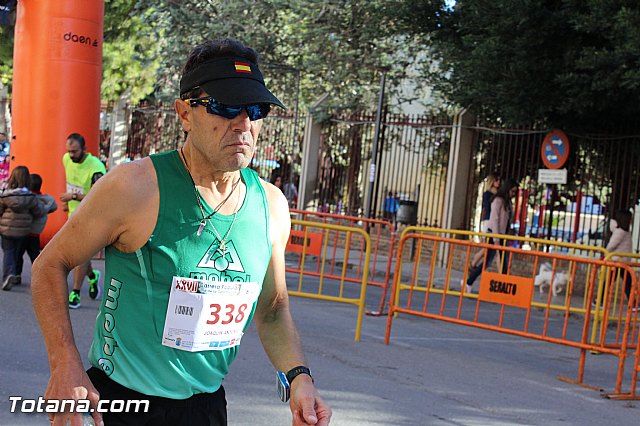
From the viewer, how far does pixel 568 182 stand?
60.7 feet

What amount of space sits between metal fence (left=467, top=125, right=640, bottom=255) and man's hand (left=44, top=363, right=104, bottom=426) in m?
15.3

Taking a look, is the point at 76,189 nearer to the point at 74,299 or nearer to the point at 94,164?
the point at 94,164

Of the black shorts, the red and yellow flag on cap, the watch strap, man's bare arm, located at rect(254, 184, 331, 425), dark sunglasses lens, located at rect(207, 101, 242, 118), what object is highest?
the red and yellow flag on cap

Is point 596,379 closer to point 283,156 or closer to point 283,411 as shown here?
point 283,411

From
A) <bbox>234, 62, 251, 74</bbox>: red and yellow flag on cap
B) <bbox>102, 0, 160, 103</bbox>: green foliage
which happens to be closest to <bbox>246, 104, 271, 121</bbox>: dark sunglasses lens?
<bbox>234, 62, 251, 74</bbox>: red and yellow flag on cap

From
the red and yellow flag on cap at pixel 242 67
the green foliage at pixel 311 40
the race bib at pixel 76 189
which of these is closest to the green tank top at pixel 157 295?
the red and yellow flag on cap at pixel 242 67

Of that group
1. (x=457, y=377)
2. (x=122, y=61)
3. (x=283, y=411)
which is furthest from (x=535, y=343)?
(x=122, y=61)

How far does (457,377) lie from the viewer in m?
8.47

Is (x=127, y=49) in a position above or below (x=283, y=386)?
above

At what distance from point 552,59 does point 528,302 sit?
8149 millimetres

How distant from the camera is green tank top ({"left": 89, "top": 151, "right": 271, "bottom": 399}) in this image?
9.66 feet

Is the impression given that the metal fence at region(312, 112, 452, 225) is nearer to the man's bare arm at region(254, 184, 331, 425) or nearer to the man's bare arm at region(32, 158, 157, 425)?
the man's bare arm at region(254, 184, 331, 425)

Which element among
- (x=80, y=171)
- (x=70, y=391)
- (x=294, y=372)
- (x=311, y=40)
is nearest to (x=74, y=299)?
(x=80, y=171)

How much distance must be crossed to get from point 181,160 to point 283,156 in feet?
73.4
